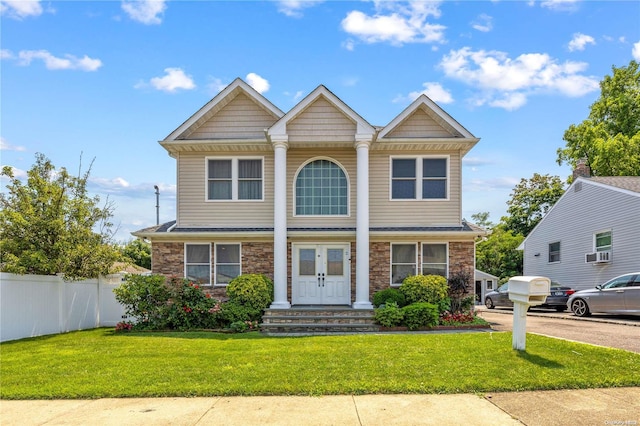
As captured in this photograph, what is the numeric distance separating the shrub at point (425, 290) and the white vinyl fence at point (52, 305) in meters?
10.1

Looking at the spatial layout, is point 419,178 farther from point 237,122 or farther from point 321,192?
point 237,122

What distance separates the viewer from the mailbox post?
8.09 metres

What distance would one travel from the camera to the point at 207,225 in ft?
51.4

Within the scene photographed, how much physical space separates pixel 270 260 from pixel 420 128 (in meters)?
6.78

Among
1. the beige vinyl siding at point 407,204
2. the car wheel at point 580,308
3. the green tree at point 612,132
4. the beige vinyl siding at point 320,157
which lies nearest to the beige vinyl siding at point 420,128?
the beige vinyl siding at point 407,204

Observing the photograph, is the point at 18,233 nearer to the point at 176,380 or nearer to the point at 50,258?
the point at 50,258

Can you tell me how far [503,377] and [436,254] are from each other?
8.51 metres

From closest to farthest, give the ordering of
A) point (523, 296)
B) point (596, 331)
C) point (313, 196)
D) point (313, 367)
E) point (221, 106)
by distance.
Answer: point (313, 367) < point (523, 296) < point (596, 331) < point (313, 196) < point (221, 106)

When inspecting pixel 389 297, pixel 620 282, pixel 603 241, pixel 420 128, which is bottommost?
pixel 389 297

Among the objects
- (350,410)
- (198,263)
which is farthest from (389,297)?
(350,410)

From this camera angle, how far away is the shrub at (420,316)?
41.8 ft

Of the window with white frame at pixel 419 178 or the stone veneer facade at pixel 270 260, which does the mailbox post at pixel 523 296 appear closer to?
the stone veneer facade at pixel 270 260

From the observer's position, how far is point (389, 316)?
12.9 meters

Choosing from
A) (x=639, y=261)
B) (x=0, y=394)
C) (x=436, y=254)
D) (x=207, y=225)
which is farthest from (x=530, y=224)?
(x=0, y=394)
